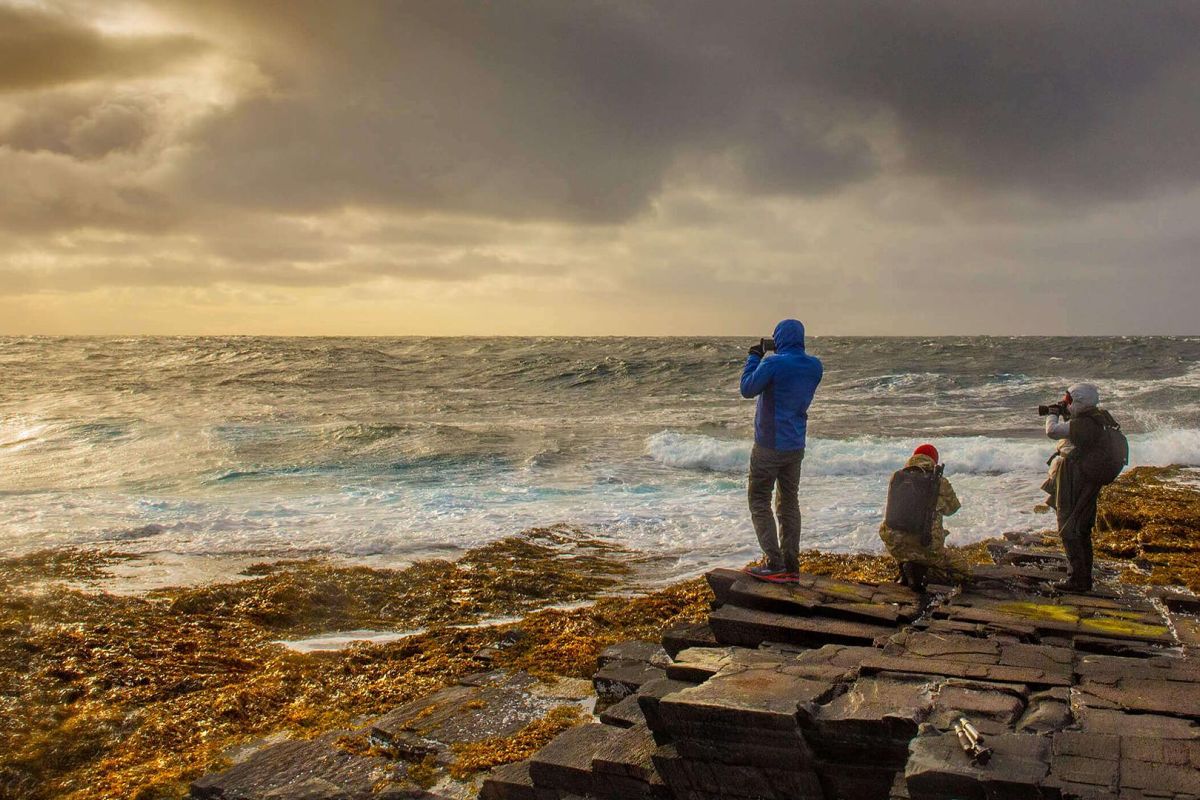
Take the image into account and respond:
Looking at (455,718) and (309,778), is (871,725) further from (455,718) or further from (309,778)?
(309,778)

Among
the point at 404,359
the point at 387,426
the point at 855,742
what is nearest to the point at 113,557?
the point at 855,742

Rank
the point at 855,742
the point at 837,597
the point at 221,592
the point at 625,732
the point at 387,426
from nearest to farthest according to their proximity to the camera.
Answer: the point at 855,742, the point at 625,732, the point at 837,597, the point at 221,592, the point at 387,426

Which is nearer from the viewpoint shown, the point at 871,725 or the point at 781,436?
the point at 871,725

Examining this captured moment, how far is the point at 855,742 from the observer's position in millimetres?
3824

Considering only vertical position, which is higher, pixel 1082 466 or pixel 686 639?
pixel 1082 466

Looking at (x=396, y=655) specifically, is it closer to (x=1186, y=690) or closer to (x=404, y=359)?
(x=1186, y=690)

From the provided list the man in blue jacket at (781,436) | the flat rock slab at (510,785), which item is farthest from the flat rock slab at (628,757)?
the man in blue jacket at (781,436)

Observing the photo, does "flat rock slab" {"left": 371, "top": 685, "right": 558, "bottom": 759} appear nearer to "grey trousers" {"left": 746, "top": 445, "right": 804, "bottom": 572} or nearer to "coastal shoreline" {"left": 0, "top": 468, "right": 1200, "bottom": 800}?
"coastal shoreline" {"left": 0, "top": 468, "right": 1200, "bottom": 800}

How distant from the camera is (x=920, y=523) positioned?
6543mm

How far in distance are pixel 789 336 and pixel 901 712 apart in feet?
11.2

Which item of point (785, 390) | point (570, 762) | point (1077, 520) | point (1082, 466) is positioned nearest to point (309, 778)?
point (570, 762)

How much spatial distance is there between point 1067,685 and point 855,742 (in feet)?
4.22

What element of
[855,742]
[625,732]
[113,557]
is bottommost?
[113,557]

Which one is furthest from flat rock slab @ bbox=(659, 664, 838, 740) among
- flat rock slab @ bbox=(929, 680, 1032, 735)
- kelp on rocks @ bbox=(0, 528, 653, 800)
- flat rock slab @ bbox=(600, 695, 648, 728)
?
kelp on rocks @ bbox=(0, 528, 653, 800)
